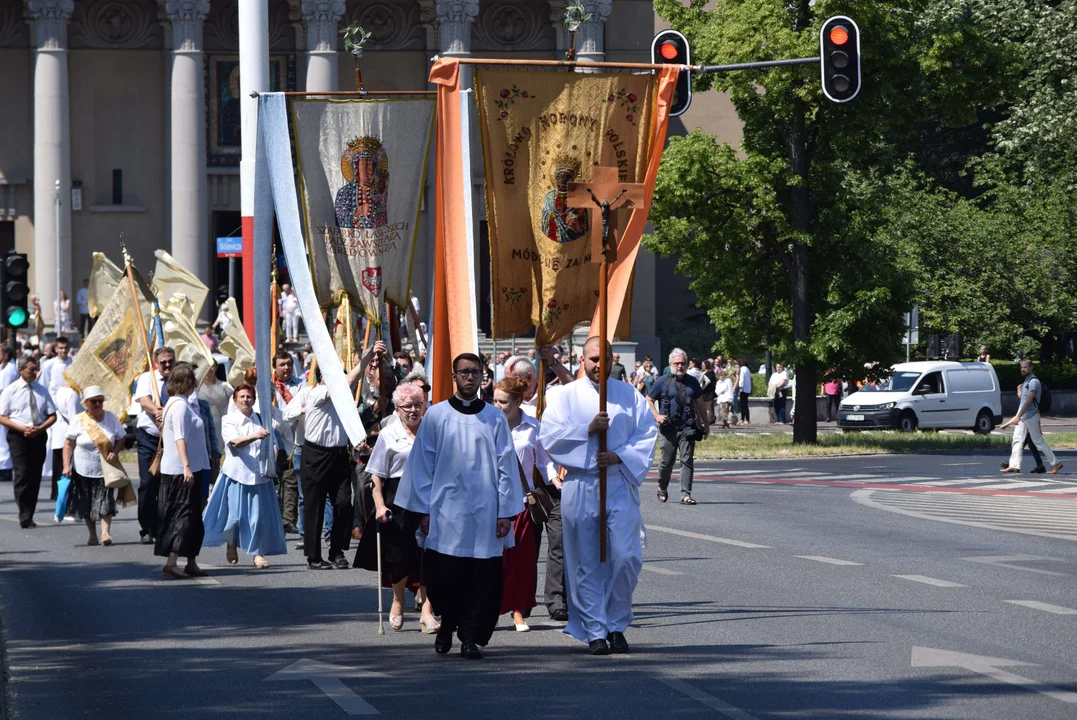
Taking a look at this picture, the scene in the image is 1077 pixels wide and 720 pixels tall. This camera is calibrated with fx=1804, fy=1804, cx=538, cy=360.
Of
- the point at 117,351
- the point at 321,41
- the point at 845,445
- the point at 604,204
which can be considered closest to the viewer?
the point at 604,204

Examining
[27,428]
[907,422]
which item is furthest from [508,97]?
[907,422]

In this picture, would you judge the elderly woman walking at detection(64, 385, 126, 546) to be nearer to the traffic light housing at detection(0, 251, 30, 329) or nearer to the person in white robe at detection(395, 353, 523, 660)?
the traffic light housing at detection(0, 251, 30, 329)

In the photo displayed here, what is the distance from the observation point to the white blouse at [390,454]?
11461 millimetres

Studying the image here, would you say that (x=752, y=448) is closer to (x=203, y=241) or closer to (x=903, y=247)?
(x=903, y=247)

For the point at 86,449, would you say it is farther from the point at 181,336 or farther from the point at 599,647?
the point at 599,647

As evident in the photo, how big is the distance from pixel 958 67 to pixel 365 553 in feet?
72.9

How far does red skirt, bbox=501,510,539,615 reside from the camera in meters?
11.2

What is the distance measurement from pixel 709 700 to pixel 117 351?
1224 cm

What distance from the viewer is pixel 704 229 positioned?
105ft

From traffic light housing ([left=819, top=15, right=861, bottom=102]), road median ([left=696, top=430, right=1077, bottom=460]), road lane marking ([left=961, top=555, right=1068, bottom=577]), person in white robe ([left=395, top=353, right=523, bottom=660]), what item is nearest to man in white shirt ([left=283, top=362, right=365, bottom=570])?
person in white robe ([left=395, top=353, right=523, bottom=660])

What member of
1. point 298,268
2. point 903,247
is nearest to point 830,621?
point 298,268

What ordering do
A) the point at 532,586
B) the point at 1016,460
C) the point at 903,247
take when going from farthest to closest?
the point at 903,247 < the point at 1016,460 < the point at 532,586

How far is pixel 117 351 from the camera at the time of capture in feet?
64.0

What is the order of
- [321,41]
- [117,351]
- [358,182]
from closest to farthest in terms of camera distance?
[358,182] < [117,351] < [321,41]
